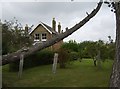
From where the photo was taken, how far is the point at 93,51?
2966 cm

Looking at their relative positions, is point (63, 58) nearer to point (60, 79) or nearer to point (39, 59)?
point (39, 59)

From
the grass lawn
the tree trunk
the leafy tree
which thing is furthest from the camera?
the leafy tree

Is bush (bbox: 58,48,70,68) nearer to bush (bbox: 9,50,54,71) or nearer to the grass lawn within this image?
bush (bbox: 9,50,54,71)

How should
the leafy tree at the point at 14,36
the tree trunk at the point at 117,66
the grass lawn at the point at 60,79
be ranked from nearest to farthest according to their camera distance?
1. the tree trunk at the point at 117,66
2. the grass lawn at the point at 60,79
3. the leafy tree at the point at 14,36

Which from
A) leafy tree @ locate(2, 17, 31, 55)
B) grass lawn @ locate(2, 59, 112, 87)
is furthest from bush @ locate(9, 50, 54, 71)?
grass lawn @ locate(2, 59, 112, 87)

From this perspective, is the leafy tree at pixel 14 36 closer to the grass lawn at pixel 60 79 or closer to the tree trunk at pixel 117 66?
the grass lawn at pixel 60 79

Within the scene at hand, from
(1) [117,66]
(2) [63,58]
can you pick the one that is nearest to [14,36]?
(2) [63,58]

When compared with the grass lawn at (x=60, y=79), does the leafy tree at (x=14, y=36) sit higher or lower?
higher

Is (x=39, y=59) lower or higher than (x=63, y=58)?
lower

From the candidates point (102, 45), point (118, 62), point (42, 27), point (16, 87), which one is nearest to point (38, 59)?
point (102, 45)

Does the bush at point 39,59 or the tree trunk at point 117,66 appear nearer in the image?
the tree trunk at point 117,66

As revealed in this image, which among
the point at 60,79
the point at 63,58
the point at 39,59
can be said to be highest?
the point at 63,58

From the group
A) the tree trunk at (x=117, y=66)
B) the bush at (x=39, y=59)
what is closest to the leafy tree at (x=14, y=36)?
the bush at (x=39, y=59)

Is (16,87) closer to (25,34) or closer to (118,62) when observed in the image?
(118,62)
